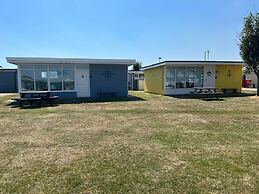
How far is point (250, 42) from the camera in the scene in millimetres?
17516

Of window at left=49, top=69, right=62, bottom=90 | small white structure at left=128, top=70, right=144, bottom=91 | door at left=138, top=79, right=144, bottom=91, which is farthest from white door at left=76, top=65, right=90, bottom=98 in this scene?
small white structure at left=128, top=70, right=144, bottom=91

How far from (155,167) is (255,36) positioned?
16460mm

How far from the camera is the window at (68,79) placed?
17.4 meters

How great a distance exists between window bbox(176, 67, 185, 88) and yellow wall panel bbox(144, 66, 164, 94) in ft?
4.20

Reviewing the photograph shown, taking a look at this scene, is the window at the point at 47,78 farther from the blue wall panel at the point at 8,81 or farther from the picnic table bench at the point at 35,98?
the blue wall panel at the point at 8,81

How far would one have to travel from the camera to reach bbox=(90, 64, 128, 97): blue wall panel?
18016mm

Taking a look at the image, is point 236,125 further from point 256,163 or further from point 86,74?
point 86,74

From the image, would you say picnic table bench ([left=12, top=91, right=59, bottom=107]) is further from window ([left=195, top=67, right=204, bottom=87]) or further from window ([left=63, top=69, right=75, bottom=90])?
window ([left=195, top=67, right=204, bottom=87])

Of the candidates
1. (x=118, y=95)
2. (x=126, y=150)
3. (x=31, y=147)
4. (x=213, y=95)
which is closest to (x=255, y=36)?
(x=213, y=95)

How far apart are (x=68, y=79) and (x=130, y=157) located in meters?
13.8

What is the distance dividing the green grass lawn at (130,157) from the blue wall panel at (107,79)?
10312 mm

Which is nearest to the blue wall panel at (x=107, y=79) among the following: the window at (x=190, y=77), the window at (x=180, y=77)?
the window at (x=180, y=77)

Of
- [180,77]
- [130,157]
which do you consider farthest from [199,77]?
→ [130,157]

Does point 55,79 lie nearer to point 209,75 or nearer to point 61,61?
point 61,61
